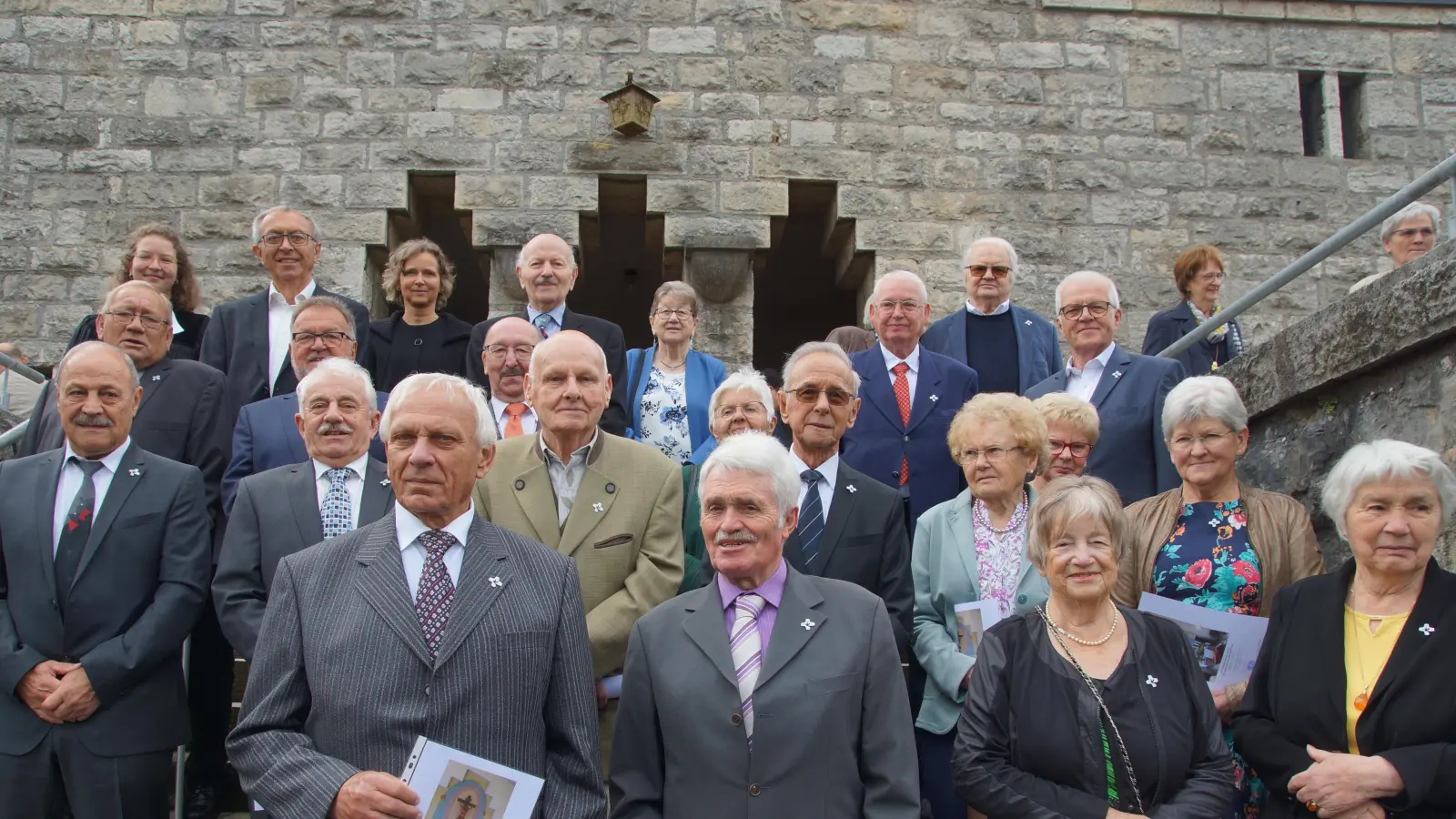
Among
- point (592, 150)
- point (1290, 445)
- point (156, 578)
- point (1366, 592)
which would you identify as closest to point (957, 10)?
point (592, 150)

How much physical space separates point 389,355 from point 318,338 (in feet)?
3.68

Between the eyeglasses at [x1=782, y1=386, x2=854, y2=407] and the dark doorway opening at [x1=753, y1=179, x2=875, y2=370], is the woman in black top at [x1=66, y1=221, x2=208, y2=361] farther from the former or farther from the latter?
the dark doorway opening at [x1=753, y1=179, x2=875, y2=370]

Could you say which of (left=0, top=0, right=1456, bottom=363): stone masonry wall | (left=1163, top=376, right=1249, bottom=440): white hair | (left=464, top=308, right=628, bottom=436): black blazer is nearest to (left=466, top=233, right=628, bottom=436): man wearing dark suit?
(left=464, top=308, right=628, bottom=436): black blazer

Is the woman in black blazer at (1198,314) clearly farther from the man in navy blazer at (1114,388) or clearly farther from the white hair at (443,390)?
the white hair at (443,390)

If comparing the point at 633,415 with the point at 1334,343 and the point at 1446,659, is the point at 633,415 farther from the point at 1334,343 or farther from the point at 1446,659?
the point at 1446,659

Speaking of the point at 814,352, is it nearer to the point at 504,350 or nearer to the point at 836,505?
the point at 836,505

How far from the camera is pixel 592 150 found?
7863 mm

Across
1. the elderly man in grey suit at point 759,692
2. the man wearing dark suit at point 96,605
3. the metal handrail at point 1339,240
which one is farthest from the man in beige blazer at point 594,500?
the metal handrail at point 1339,240

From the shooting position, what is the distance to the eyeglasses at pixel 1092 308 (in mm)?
4855

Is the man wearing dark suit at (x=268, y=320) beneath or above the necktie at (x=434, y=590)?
above

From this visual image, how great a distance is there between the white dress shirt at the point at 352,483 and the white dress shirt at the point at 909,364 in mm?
2137

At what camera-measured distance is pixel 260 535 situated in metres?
3.56

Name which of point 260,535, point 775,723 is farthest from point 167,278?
point 775,723

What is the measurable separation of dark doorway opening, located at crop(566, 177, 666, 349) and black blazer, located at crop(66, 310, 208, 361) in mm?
2874
